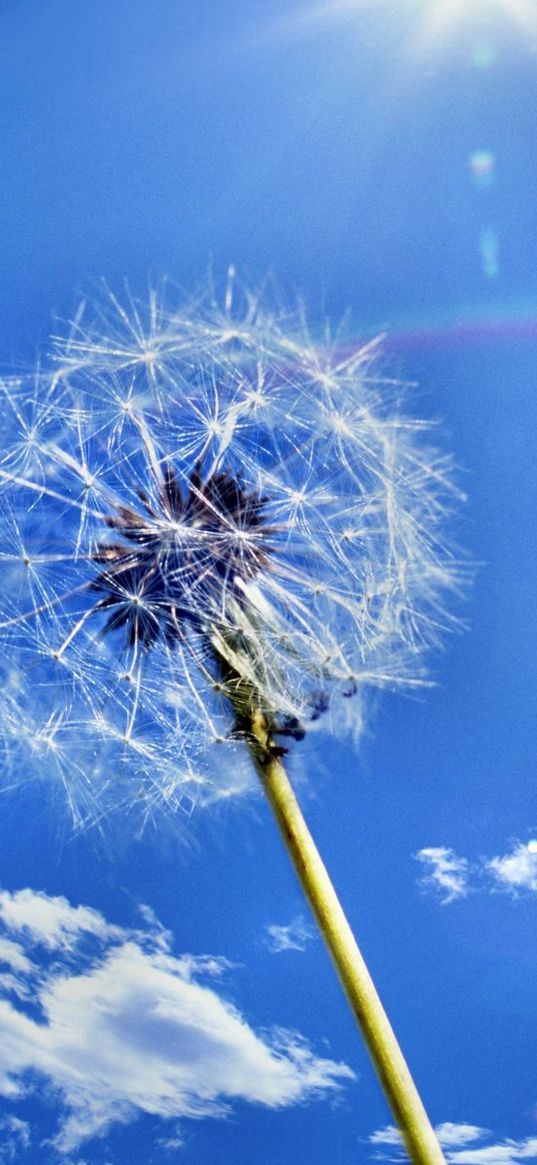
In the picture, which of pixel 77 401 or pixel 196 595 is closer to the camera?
pixel 196 595

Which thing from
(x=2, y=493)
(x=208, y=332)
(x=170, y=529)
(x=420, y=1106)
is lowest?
(x=420, y=1106)

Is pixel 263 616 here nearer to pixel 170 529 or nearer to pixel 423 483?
pixel 170 529

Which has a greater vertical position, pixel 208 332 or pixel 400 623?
pixel 208 332

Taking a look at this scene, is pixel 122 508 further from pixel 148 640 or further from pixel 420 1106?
pixel 420 1106

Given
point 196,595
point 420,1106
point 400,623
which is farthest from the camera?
point 400,623

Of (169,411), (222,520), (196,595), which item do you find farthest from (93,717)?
(169,411)

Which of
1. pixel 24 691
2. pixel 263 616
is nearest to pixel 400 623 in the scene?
pixel 263 616

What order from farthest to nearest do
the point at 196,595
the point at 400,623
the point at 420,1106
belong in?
the point at 400,623 < the point at 196,595 < the point at 420,1106
